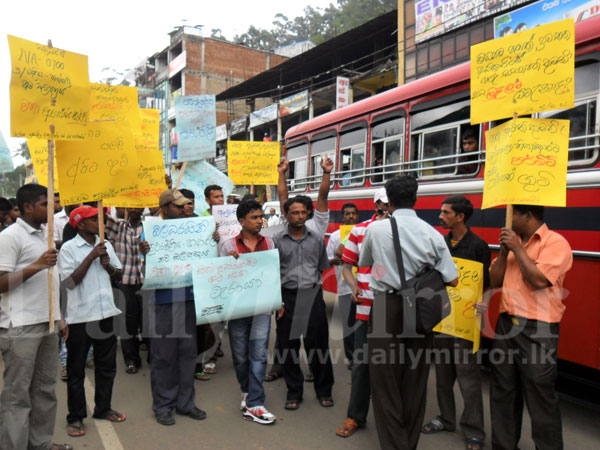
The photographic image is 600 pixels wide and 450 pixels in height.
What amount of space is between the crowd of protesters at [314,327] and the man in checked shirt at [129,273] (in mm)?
508

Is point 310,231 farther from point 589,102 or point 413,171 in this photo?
point 589,102

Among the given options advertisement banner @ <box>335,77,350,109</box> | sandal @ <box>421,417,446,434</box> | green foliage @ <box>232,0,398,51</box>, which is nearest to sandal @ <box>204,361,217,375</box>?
sandal @ <box>421,417,446,434</box>

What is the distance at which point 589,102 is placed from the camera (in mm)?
3848

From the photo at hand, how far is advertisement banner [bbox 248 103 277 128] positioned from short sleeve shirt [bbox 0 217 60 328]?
76.5 ft

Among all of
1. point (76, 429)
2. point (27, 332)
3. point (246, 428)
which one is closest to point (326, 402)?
point (246, 428)

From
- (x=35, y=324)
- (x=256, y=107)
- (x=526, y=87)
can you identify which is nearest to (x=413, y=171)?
(x=526, y=87)

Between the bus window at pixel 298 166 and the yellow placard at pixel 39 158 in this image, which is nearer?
the yellow placard at pixel 39 158

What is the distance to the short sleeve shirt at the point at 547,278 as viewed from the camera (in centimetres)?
284

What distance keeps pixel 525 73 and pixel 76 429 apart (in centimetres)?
419

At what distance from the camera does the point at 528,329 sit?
2934 mm

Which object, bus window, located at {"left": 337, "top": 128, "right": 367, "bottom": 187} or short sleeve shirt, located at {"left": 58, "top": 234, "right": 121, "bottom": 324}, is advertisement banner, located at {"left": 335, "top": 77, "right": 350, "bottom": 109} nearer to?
bus window, located at {"left": 337, "top": 128, "right": 367, "bottom": 187}

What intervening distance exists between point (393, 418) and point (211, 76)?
129 ft

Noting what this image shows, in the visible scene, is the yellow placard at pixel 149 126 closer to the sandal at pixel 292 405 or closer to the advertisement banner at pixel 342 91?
the sandal at pixel 292 405

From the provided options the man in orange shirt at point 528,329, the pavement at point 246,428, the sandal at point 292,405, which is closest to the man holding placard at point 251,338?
the pavement at point 246,428
